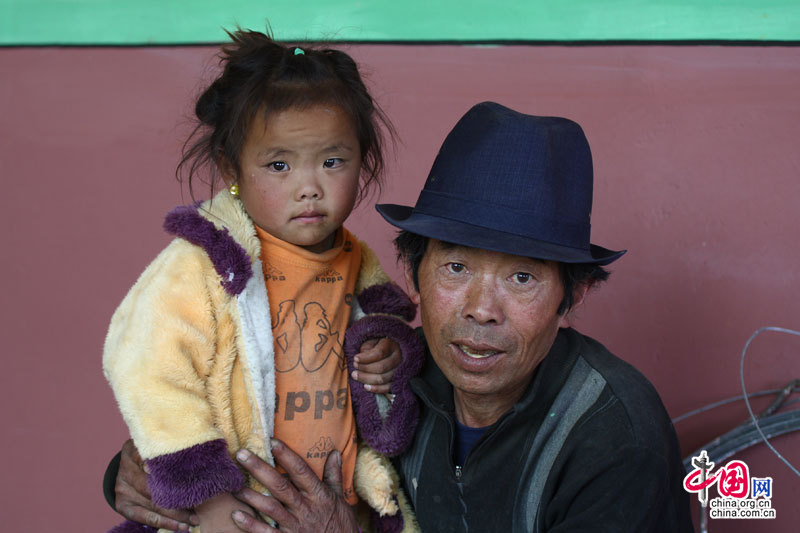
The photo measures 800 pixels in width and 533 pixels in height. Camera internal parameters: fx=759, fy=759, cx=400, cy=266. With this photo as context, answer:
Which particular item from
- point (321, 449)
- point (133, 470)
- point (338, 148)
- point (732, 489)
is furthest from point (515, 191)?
point (732, 489)

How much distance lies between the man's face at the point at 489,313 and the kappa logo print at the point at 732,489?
4.21 ft

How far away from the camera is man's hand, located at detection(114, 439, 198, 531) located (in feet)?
6.42

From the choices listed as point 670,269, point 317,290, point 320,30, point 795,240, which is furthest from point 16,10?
point 795,240

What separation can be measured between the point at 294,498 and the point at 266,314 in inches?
19.1

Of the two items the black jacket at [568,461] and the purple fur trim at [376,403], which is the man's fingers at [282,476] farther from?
the black jacket at [568,461]

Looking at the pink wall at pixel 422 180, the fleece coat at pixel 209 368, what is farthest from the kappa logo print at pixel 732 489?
the fleece coat at pixel 209 368

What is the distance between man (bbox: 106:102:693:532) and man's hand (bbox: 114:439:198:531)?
0.19 metres

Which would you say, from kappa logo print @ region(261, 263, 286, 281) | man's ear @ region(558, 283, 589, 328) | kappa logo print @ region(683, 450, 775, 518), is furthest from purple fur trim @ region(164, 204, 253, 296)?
kappa logo print @ region(683, 450, 775, 518)

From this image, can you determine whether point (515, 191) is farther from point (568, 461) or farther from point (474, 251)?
point (568, 461)

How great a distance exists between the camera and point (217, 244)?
192 cm

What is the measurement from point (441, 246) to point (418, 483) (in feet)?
2.37

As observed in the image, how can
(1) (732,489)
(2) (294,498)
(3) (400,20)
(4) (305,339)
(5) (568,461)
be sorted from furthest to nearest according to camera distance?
(3) (400,20) → (1) (732,489) → (4) (305,339) → (2) (294,498) → (5) (568,461)

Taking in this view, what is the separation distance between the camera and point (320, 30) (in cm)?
314

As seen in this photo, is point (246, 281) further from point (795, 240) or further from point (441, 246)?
point (795, 240)
